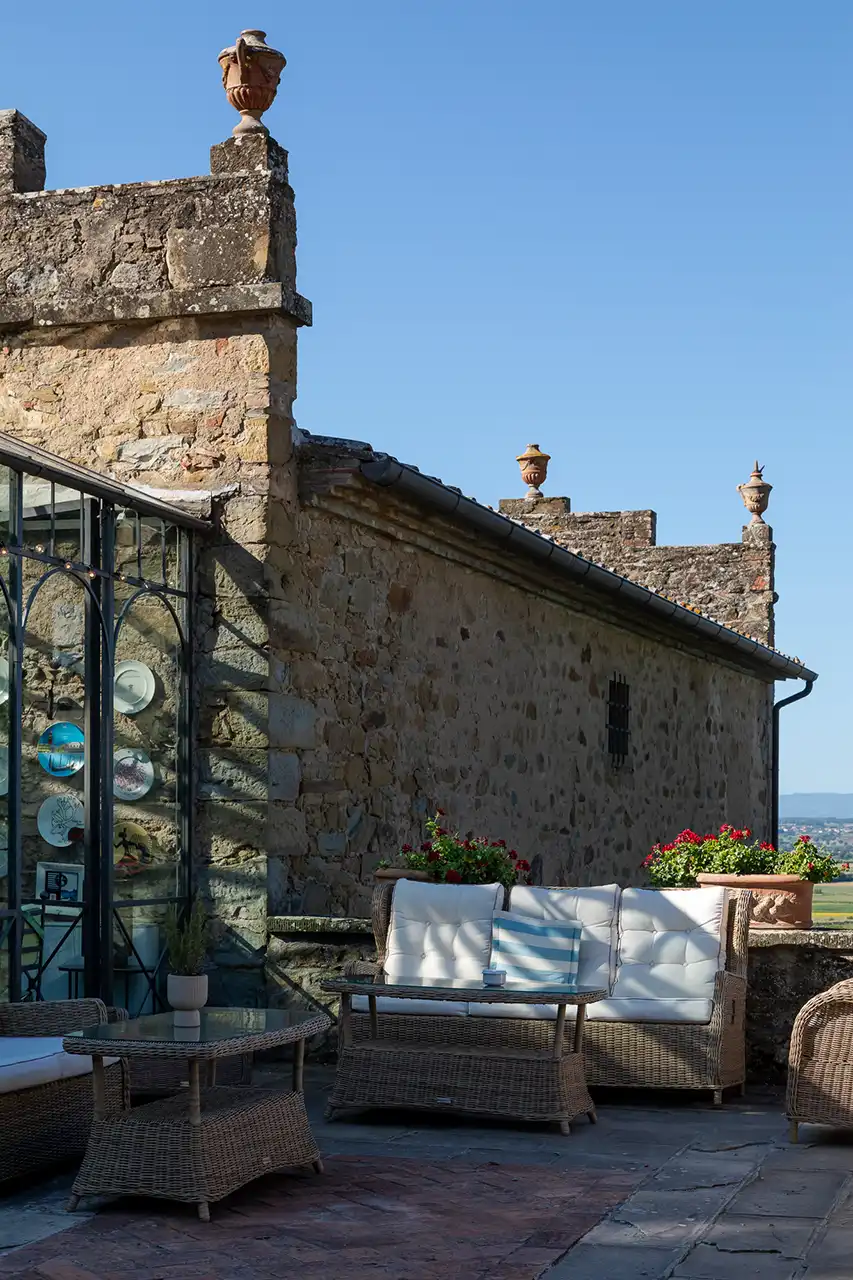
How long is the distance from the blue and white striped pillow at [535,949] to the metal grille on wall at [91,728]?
177cm

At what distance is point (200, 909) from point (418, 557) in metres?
3.06

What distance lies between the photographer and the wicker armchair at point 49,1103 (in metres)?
5.18

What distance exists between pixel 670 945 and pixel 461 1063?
1058mm

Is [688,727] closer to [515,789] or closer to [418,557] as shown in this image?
[515,789]

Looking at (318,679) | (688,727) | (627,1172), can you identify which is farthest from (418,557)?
(688,727)

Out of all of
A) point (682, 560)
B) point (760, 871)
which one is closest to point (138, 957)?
point (760, 871)

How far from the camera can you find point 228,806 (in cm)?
773

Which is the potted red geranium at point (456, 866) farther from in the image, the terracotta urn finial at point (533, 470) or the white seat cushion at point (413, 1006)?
the terracotta urn finial at point (533, 470)

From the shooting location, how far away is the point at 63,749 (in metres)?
7.27

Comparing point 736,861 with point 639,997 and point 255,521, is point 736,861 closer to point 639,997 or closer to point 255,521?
point 639,997

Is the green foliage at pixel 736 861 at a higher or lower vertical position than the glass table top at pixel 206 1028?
higher

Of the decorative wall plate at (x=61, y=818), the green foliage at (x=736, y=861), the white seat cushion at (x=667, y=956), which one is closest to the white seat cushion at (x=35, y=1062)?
the decorative wall plate at (x=61, y=818)

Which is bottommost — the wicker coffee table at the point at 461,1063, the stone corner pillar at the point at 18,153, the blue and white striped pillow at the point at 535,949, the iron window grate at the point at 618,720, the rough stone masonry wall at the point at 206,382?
the wicker coffee table at the point at 461,1063

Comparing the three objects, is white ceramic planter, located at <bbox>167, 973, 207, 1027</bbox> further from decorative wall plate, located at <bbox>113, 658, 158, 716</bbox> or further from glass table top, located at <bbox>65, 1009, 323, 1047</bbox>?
decorative wall plate, located at <bbox>113, 658, 158, 716</bbox>
